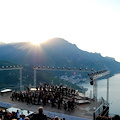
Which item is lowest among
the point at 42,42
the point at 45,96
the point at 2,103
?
the point at 2,103

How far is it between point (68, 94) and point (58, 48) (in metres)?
182

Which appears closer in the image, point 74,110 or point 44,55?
point 74,110

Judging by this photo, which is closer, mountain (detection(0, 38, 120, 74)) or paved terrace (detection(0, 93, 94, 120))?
paved terrace (detection(0, 93, 94, 120))

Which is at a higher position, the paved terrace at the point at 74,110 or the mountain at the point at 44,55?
the mountain at the point at 44,55

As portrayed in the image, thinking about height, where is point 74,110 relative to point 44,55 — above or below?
below

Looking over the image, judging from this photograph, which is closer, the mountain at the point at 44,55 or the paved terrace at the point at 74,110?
the paved terrace at the point at 74,110

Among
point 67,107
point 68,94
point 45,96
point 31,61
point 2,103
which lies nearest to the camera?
point 67,107

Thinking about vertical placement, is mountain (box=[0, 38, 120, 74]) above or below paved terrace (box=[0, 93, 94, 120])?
A: above

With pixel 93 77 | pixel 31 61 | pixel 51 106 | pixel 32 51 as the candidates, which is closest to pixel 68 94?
pixel 51 106

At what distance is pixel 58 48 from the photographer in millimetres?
197625

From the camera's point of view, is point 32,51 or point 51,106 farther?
point 32,51

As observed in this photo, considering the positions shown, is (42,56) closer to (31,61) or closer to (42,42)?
(31,61)

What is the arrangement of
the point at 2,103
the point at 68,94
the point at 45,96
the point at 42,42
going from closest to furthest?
the point at 45,96 → the point at 2,103 → the point at 68,94 → the point at 42,42

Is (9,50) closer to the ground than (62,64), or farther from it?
farther from it
